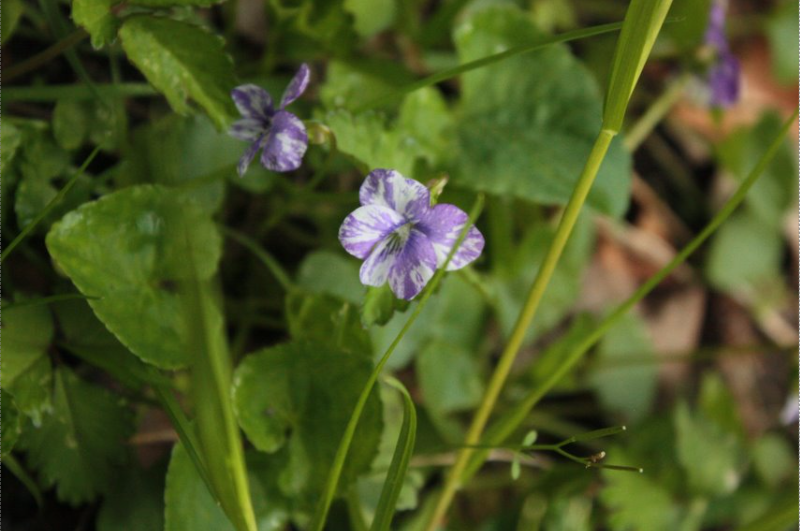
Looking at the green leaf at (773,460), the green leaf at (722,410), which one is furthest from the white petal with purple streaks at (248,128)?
the green leaf at (773,460)

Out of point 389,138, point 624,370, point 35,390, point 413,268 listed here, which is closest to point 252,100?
point 389,138

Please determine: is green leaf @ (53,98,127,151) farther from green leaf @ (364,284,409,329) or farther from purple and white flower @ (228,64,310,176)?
green leaf @ (364,284,409,329)

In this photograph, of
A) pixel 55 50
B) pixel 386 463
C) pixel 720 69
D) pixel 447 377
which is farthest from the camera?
pixel 720 69

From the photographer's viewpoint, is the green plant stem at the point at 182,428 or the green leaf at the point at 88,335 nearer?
the green plant stem at the point at 182,428

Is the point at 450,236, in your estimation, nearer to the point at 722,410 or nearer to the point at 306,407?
the point at 306,407

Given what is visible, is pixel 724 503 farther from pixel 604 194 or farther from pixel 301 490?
pixel 301 490

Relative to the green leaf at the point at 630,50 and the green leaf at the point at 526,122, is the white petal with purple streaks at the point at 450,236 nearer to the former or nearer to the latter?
the green leaf at the point at 630,50

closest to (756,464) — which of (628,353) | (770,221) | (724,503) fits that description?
(724,503)

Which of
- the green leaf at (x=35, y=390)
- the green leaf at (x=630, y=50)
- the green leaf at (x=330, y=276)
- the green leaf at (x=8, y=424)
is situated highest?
the green leaf at (x=630, y=50)
